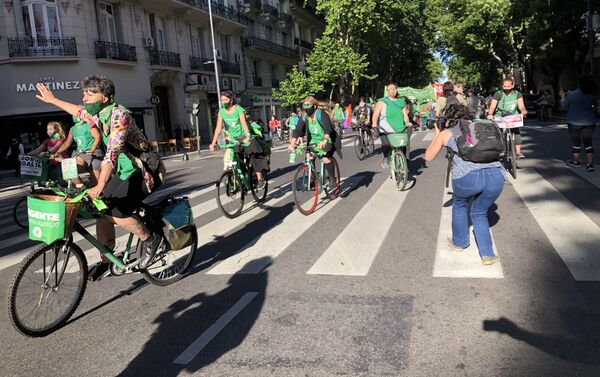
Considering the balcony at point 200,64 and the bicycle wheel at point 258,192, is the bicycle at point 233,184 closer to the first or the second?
the bicycle wheel at point 258,192

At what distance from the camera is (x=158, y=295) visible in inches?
178

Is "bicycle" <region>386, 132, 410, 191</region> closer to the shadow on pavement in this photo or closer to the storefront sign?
the shadow on pavement

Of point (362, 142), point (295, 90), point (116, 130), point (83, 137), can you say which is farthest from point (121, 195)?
point (295, 90)

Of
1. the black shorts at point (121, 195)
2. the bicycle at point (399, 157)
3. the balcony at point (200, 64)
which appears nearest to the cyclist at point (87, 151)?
the black shorts at point (121, 195)

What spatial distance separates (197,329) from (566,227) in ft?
13.8

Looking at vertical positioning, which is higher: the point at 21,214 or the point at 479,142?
the point at 479,142

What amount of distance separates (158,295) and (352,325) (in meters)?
1.84

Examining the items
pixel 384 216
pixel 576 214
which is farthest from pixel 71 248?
pixel 576 214

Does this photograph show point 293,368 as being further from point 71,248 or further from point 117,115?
point 117,115

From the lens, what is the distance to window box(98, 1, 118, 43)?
2547 centimetres

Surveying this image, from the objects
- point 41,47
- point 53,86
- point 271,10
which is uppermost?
point 271,10

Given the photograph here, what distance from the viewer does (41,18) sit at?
904 inches

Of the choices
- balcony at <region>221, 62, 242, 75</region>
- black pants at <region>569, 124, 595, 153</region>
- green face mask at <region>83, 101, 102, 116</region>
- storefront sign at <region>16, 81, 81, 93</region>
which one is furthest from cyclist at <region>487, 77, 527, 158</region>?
balcony at <region>221, 62, 242, 75</region>

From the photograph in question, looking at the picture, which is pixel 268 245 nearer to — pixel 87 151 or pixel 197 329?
pixel 197 329
